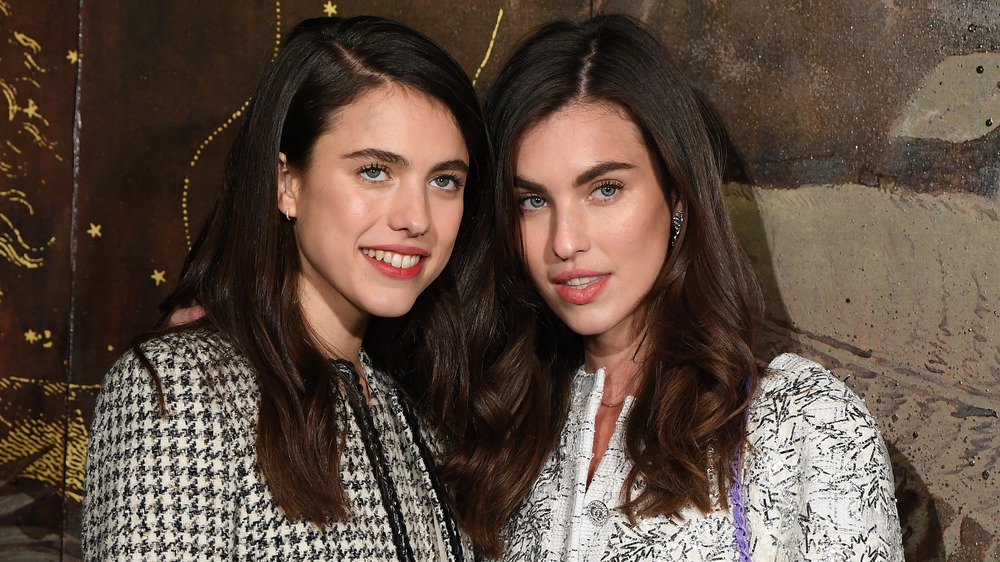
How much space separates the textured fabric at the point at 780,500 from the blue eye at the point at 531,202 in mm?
483

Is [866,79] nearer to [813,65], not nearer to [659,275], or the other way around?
[813,65]

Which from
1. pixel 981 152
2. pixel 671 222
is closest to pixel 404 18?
pixel 671 222

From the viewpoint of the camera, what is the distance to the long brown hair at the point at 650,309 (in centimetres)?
200

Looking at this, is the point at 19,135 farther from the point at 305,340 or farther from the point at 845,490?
the point at 845,490

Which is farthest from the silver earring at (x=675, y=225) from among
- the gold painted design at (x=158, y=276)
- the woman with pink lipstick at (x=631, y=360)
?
the gold painted design at (x=158, y=276)

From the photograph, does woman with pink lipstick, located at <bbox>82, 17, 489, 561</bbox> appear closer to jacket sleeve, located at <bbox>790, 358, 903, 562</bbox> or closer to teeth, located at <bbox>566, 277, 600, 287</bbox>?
teeth, located at <bbox>566, 277, 600, 287</bbox>

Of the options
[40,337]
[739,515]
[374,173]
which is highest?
[374,173]

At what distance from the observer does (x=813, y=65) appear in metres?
2.50

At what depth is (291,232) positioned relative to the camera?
6.85 feet

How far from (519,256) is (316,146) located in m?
0.53

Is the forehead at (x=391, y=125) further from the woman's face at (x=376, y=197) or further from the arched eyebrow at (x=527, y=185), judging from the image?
the arched eyebrow at (x=527, y=185)

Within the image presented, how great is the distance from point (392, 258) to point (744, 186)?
1.06 metres

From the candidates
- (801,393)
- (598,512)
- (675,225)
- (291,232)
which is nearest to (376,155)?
(291,232)

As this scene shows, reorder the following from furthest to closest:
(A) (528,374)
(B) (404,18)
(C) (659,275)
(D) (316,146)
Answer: (B) (404,18), (A) (528,374), (C) (659,275), (D) (316,146)
